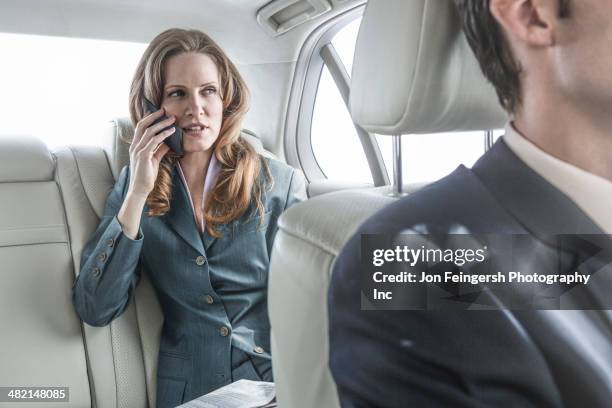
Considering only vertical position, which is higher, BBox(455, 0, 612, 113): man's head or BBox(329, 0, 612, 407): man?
BBox(455, 0, 612, 113): man's head

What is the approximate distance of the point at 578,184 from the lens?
0.60 m

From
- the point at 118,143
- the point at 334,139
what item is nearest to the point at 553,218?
the point at 118,143

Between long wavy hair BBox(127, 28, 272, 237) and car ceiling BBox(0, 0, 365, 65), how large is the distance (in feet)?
0.79

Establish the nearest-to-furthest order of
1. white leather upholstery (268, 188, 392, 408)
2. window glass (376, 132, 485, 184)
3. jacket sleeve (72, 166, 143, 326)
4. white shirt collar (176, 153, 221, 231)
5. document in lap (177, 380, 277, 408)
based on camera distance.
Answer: white leather upholstery (268, 188, 392, 408)
window glass (376, 132, 485, 184)
document in lap (177, 380, 277, 408)
jacket sleeve (72, 166, 143, 326)
white shirt collar (176, 153, 221, 231)

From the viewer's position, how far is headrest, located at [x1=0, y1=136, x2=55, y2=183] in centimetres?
152

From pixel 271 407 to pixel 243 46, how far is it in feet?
3.98

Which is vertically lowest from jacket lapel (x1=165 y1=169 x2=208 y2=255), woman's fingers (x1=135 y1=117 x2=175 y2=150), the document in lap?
the document in lap

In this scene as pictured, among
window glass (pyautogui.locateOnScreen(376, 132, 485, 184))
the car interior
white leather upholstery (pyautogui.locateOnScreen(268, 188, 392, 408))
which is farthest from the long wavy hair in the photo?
white leather upholstery (pyautogui.locateOnScreen(268, 188, 392, 408))

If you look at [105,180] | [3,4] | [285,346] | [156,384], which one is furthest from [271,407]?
[3,4]

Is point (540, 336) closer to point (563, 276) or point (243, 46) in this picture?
point (563, 276)

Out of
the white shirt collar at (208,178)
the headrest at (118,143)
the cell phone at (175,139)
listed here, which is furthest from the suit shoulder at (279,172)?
the headrest at (118,143)

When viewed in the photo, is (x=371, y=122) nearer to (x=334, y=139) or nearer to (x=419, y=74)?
(x=419, y=74)

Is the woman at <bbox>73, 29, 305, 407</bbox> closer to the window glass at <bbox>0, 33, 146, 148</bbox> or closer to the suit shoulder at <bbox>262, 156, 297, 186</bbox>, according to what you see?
the suit shoulder at <bbox>262, 156, 297, 186</bbox>

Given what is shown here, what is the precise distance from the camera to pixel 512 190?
1.99 feet
